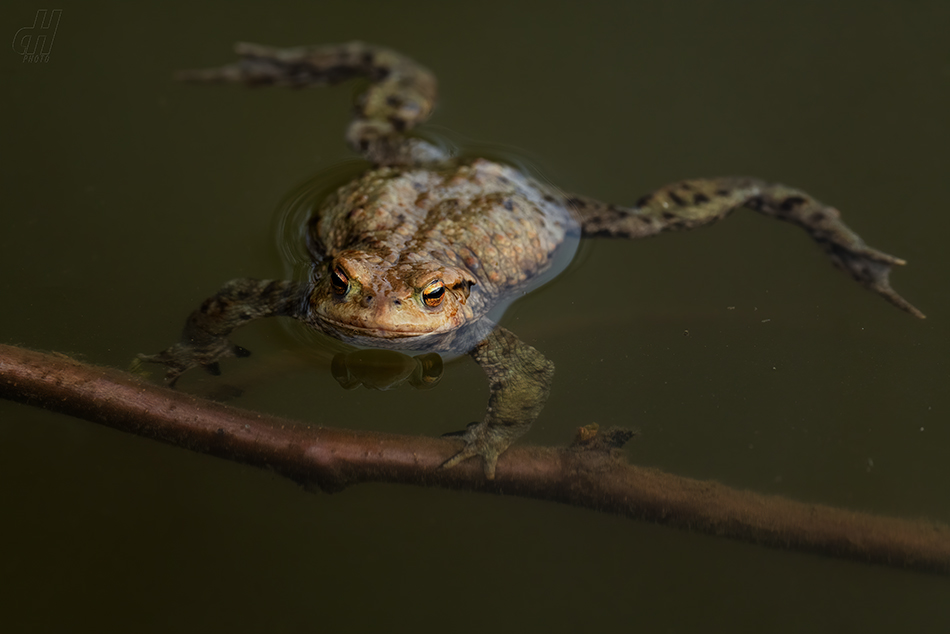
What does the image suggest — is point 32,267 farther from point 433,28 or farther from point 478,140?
point 433,28

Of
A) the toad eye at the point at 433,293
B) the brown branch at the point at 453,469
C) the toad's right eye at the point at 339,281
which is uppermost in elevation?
the toad eye at the point at 433,293

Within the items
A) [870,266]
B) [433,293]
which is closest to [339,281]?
[433,293]

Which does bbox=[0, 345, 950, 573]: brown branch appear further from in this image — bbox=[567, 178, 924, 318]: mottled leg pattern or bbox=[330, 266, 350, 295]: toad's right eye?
bbox=[567, 178, 924, 318]: mottled leg pattern

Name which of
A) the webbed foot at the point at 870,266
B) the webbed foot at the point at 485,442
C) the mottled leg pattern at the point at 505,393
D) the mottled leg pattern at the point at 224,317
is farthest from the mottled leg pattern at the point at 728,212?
the mottled leg pattern at the point at 224,317

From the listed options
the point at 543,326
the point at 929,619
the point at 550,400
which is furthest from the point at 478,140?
the point at 929,619

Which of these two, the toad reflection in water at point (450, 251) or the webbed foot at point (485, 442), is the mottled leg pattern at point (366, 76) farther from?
the webbed foot at point (485, 442)

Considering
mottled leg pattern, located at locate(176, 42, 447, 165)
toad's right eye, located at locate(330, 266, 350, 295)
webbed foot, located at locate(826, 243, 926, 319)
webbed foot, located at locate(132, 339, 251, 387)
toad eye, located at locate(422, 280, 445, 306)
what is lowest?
webbed foot, located at locate(132, 339, 251, 387)

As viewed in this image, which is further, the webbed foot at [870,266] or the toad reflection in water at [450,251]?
the webbed foot at [870,266]

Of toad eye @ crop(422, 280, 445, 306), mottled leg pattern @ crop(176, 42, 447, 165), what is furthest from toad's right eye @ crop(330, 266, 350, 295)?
mottled leg pattern @ crop(176, 42, 447, 165)
